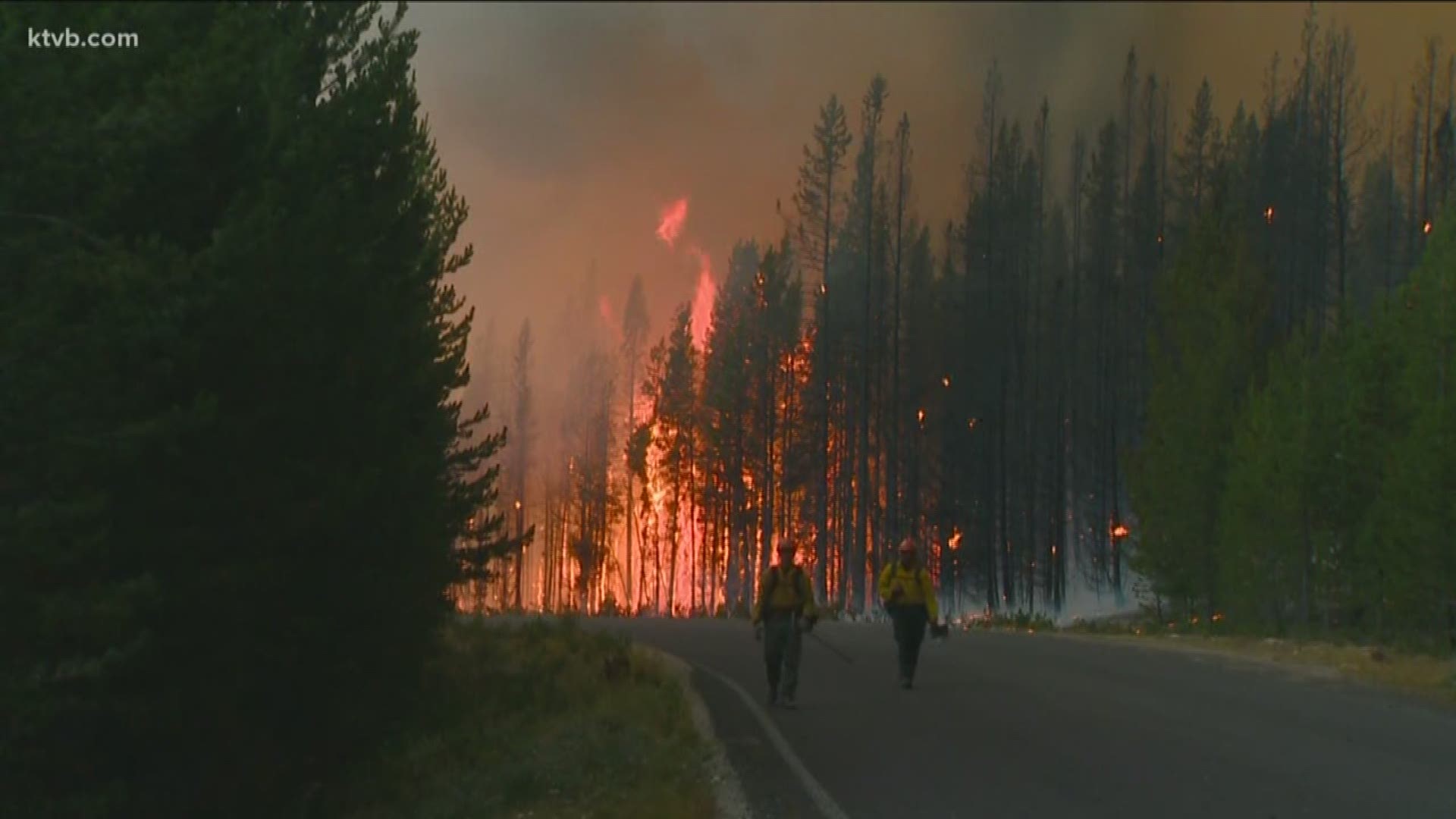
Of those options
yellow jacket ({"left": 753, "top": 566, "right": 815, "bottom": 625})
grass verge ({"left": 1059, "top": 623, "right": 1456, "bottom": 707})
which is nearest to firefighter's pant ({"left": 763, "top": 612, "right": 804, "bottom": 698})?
yellow jacket ({"left": 753, "top": 566, "right": 815, "bottom": 625})

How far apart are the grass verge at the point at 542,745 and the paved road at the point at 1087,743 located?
73 centimetres

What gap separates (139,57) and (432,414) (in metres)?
8.19

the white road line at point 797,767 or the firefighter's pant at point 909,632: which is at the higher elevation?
the firefighter's pant at point 909,632

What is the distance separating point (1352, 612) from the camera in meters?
35.1

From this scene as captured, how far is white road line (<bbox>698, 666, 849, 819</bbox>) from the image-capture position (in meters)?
11.5

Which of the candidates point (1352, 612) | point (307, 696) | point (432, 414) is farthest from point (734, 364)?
point (307, 696)

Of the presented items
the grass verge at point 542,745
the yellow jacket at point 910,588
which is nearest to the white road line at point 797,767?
the grass verge at point 542,745

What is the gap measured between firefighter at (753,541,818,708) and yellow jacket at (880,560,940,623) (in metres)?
1.98

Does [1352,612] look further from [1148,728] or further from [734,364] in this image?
[734,364]

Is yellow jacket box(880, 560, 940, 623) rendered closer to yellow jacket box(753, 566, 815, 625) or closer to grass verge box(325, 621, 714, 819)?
yellow jacket box(753, 566, 815, 625)

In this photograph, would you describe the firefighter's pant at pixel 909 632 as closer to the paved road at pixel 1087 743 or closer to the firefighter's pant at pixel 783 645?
the paved road at pixel 1087 743

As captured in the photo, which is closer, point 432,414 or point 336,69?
point 336,69

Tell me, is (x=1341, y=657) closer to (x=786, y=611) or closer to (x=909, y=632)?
(x=909, y=632)

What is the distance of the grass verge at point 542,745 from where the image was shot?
13.1 m
